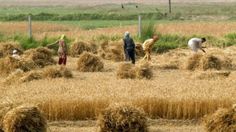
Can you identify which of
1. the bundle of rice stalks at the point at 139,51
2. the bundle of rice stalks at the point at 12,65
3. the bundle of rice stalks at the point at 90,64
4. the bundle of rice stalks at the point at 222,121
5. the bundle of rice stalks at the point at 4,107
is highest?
the bundle of rice stalks at the point at 4,107

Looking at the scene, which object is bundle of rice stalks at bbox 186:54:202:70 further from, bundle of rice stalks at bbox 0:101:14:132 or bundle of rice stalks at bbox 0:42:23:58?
bundle of rice stalks at bbox 0:101:14:132

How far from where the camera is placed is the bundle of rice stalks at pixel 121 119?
12602 millimetres

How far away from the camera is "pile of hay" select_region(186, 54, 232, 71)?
21484 millimetres

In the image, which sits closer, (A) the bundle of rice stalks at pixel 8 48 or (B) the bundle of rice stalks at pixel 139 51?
(A) the bundle of rice stalks at pixel 8 48

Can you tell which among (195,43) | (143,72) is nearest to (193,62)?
(195,43)

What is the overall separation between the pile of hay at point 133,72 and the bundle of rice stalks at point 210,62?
8.64 feet

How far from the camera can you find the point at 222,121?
1241 cm

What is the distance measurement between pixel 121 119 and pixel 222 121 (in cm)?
187

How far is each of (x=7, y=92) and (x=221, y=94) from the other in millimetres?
5222

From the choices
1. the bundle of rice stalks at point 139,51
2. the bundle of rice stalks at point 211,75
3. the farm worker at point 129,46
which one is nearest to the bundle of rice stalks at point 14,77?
the farm worker at point 129,46

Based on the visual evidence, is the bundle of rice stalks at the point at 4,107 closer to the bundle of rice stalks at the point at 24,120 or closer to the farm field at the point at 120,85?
the farm field at the point at 120,85

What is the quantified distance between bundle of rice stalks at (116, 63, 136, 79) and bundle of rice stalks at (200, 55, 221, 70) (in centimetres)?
296

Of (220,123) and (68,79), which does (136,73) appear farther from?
(220,123)

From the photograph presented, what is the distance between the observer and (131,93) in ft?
51.6
